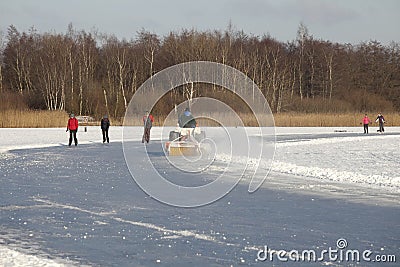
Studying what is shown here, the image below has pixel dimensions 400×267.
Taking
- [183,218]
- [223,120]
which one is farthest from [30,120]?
[183,218]

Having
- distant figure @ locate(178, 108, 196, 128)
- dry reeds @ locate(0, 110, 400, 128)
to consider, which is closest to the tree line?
dry reeds @ locate(0, 110, 400, 128)

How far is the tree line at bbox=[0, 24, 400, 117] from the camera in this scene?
55.4 meters

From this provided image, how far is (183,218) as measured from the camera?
7484 millimetres

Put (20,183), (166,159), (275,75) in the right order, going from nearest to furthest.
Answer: (20,183) → (166,159) → (275,75)

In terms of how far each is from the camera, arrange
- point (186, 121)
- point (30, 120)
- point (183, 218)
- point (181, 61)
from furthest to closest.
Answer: point (181, 61), point (30, 120), point (186, 121), point (183, 218)

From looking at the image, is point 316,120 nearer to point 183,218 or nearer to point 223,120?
point 223,120

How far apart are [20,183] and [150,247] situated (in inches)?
243

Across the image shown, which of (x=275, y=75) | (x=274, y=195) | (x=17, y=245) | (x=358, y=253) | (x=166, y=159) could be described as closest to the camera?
(x=358, y=253)

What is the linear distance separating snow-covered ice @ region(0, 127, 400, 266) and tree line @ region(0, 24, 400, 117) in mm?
36341

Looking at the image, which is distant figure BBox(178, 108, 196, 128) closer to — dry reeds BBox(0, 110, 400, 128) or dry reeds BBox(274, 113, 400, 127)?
dry reeds BBox(0, 110, 400, 128)

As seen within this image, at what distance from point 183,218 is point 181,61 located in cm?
5340

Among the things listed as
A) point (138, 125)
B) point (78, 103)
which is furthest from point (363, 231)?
point (78, 103)

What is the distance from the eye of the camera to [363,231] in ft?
21.5

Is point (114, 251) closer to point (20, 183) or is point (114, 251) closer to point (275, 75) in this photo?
point (20, 183)
